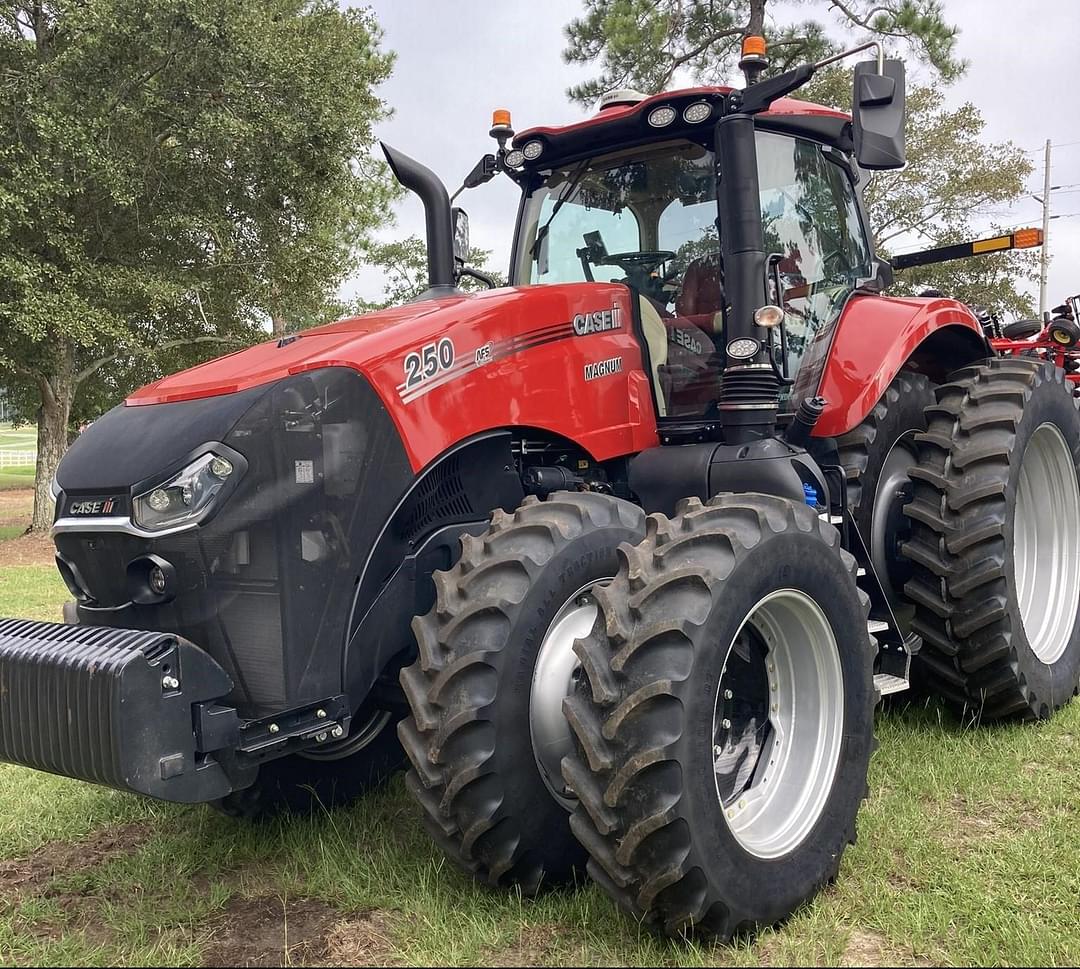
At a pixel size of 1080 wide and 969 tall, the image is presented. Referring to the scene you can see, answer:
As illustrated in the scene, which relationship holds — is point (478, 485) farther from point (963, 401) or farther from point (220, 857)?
point (963, 401)

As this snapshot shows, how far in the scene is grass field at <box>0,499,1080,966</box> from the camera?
7.98 feet

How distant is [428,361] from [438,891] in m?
1.51

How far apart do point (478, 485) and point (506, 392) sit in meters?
0.31

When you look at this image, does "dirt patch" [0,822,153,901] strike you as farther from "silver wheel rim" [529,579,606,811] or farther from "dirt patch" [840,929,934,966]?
"dirt patch" [840,929,934,966]

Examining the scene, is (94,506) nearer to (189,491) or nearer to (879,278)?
(189,491)

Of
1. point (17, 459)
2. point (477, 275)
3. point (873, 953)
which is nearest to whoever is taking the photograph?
point (873, 953)

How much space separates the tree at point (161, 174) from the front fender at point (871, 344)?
10227mm

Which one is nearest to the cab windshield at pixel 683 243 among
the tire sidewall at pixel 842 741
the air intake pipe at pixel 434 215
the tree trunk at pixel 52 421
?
the air intake pipe at pixel 434 215

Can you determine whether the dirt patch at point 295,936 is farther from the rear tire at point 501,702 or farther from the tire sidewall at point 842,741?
the tire sidewall at point 842,741

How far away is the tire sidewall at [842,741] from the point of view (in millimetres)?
2322

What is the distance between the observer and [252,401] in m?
2.51

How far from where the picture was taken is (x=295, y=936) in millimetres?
2590

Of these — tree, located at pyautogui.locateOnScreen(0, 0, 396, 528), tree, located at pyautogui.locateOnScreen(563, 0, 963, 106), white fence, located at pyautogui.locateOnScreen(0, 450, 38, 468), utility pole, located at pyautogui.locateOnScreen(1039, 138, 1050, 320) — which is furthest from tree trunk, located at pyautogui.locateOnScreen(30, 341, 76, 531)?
white fence, located at pyautogui.locateOnScreen(0, 450, 38, 468)

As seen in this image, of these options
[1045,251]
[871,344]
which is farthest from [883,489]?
[1045,251]
